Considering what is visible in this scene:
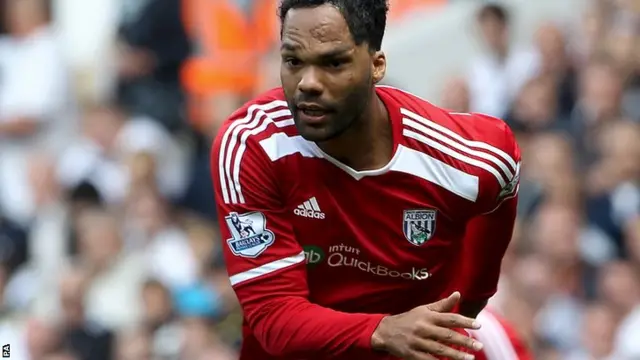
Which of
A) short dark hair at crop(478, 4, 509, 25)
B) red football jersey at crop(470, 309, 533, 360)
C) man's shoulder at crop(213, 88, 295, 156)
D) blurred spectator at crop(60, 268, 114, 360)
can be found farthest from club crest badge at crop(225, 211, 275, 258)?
short dark hair at crop(478, 4, 509, 25)

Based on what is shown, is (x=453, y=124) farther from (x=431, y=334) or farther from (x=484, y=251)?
(x=431, y=334)

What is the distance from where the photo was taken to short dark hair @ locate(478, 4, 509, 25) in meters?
11.2

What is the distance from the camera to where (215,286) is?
1063 cm

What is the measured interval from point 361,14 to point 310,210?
2.41 feet

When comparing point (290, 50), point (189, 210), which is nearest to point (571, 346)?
point (189, 210)

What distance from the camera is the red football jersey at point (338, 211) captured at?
5.53m

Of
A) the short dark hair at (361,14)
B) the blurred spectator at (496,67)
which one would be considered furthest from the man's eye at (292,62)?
the blurred spectator at (496,67)

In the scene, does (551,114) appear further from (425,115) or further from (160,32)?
(425,115)

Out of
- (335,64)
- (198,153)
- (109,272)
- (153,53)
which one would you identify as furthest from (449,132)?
(153,53)

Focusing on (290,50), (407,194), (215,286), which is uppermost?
(290,50)

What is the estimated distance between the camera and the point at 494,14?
11227 mm

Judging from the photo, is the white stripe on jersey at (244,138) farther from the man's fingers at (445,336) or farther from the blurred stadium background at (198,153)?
the blurred stadium background at (198,153)

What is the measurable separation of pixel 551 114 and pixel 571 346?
185 centimetres

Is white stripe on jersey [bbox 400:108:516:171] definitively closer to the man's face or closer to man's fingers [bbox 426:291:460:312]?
the man's face
